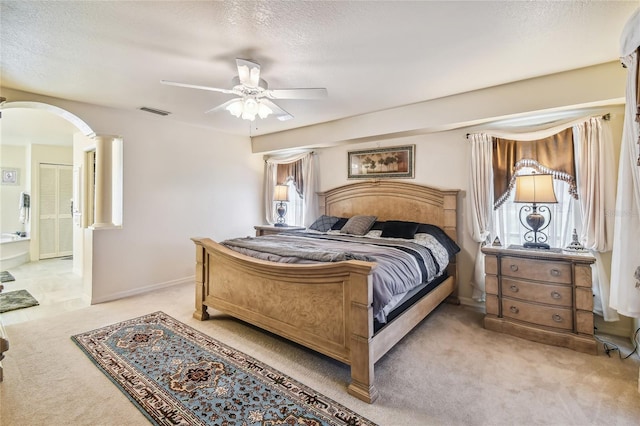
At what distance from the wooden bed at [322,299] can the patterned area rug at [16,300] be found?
231cm

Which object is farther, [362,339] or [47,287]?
[47,287]

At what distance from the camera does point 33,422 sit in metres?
1.72

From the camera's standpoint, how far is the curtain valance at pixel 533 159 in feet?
9.93

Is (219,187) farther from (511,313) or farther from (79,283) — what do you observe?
(511,313)

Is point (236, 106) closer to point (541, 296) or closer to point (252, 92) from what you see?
point (252, 92)

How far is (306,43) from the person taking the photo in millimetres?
2258

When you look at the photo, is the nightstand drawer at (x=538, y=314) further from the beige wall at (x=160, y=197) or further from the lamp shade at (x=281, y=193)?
the beige wall at (x=160, y=197)

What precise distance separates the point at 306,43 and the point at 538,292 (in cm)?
300

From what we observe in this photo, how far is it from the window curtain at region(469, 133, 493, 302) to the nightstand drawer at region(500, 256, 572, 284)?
595 mm

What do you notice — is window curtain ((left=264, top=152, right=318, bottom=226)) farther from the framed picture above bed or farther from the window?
the window

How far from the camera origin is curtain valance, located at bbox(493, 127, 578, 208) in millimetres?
3027

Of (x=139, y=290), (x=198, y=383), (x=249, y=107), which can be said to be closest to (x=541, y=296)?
(x=198, y=383)

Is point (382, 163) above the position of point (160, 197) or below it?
above

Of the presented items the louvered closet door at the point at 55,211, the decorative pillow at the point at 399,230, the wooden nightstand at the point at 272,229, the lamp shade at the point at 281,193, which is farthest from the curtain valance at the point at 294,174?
the louvered closet door at the point at 55,211
